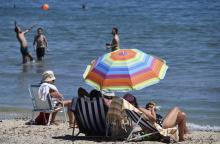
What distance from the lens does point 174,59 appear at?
69.4 ft

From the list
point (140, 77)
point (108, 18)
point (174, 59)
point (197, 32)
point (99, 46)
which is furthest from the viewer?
point (108, 18)

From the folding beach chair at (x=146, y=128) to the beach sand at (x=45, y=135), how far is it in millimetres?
142

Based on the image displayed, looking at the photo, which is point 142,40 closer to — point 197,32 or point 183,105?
point 197,32

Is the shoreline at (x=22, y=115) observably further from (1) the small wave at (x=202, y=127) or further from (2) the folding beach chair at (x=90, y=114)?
(2) the folding beach chair at (x=90, y=114)

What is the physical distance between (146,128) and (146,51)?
15631 mm

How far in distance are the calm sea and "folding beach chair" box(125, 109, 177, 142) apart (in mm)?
2691

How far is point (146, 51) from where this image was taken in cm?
2431

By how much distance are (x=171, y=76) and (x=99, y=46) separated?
9.03 metres

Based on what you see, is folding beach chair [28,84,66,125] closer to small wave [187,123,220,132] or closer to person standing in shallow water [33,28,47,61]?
small wave [187,123,220,132]

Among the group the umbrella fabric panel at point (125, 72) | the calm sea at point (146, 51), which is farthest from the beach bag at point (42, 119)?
the calm sea at point (146, 51)

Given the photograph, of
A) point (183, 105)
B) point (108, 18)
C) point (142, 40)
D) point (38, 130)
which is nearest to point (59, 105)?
point (38, 130)

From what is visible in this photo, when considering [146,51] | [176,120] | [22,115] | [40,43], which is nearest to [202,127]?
[176,120]

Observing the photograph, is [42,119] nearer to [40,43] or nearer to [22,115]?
[22,115]

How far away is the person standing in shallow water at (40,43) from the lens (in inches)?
785
